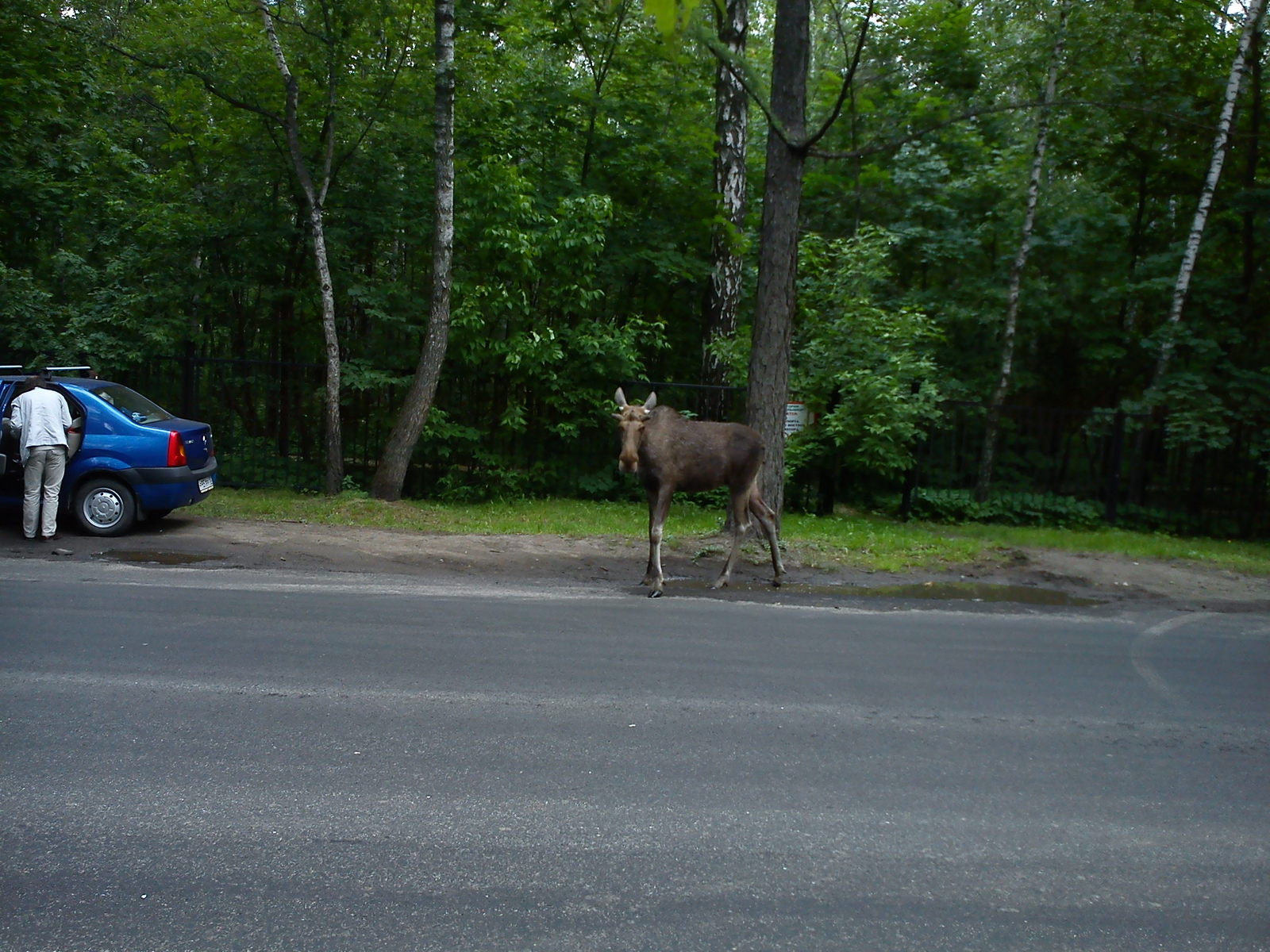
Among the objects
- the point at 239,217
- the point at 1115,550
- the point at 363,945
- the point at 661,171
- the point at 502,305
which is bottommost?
the point at 363,945

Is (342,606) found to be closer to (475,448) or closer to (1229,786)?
(1229,786)

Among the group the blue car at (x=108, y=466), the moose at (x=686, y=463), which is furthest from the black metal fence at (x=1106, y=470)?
the blue car at (x=108, y=466)

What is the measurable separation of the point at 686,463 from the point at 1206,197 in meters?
12.0

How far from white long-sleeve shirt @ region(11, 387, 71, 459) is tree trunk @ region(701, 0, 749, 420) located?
980 centimetres

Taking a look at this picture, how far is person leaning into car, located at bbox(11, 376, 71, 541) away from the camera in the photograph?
11586mm

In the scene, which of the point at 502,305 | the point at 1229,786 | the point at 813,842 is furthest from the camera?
the point at 502,305

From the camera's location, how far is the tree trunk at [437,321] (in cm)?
1541

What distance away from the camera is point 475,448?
18.1 meters

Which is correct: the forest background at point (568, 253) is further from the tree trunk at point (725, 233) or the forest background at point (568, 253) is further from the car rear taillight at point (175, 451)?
the car rear taillight at point (175, 451)

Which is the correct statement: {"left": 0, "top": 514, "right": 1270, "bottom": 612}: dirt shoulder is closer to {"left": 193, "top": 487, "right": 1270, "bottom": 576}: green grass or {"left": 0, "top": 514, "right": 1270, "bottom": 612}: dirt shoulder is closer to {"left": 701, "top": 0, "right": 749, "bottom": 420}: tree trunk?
{"left": 193, "top": 487, "right": 1270, "bottom": 576}: green grass

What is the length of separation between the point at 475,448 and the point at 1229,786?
45.8 feet

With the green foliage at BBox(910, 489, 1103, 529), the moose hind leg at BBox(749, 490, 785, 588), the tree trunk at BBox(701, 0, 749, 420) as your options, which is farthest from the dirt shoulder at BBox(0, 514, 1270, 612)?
the tree trunk at BBox(701, 0, 749, 420)

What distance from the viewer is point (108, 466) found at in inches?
484

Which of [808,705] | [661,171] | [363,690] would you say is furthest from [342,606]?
[661,171]
